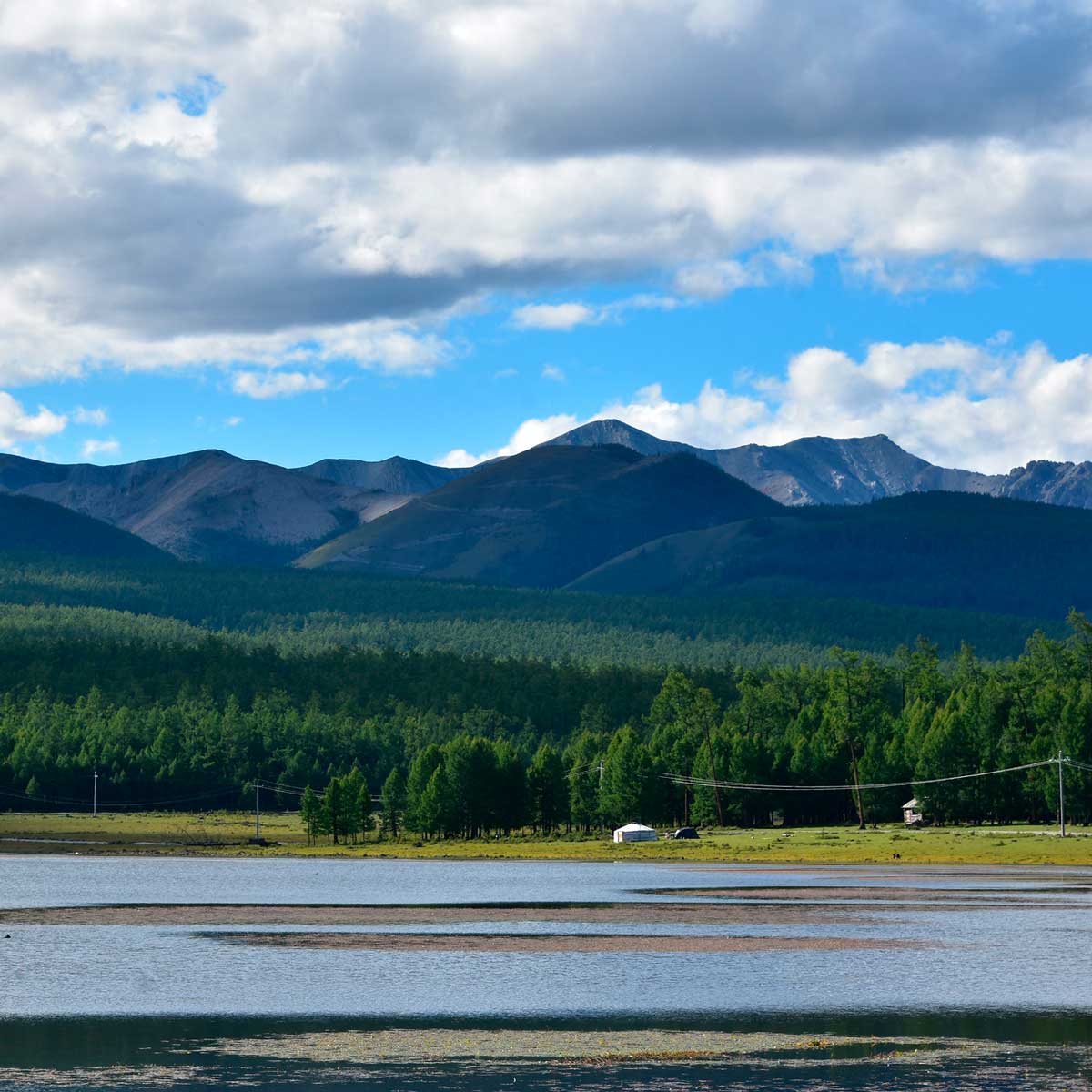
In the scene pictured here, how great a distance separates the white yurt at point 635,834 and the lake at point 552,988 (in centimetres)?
7419

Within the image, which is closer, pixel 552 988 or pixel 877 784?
pixel 552 988

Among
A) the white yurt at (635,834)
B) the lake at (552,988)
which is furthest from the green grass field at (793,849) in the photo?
the lake at (552,988)

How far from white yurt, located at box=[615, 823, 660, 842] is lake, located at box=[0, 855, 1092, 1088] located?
2921 inches

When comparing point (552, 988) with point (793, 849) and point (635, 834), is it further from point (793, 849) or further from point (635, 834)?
point (635, 834)

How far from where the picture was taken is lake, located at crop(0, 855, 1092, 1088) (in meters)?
44.9

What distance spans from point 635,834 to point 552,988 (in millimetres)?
127830

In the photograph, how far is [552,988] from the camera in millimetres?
60750

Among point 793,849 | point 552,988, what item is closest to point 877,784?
point 793,849

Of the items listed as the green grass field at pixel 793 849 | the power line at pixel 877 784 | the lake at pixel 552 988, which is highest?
the power line at pixel 877 784

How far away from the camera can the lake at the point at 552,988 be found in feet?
147

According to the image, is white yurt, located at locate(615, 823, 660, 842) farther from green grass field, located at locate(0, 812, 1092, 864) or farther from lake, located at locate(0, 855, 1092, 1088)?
lake, located at locate(0, 855, 1092, 1088)

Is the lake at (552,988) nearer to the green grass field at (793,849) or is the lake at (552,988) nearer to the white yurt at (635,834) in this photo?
the green grass field at (793,849)

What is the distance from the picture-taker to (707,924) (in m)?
86.2

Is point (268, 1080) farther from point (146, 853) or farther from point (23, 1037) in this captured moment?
point (146, 853)
